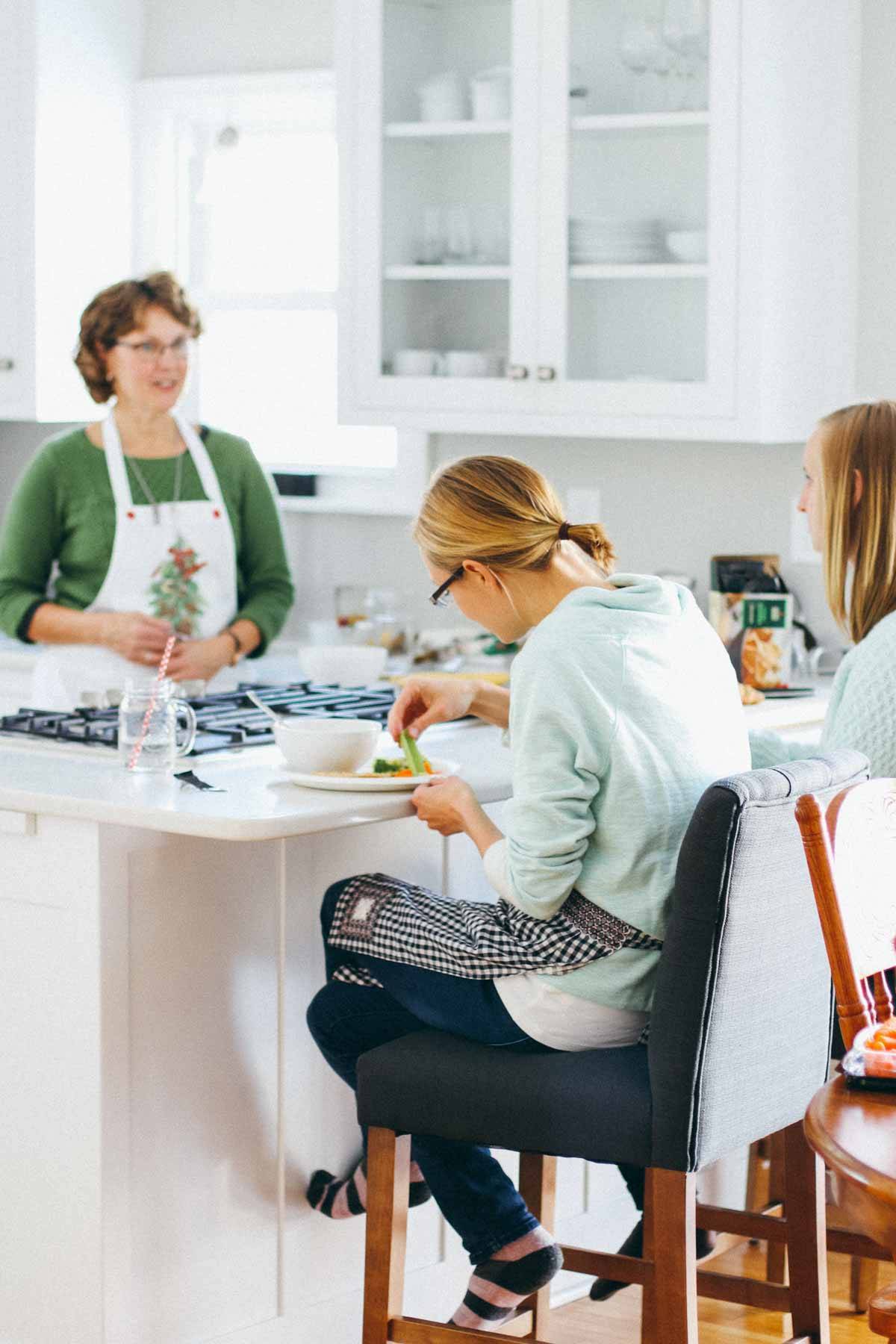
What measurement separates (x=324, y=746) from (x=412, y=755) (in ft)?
0.38

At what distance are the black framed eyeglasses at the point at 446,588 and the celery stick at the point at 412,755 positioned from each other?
23 centimetres

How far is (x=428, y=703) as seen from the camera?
8.52 ft

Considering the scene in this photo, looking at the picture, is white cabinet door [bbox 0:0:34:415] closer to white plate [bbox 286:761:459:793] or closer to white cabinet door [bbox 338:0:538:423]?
white cabinet door [bbox 338:0:538:423]

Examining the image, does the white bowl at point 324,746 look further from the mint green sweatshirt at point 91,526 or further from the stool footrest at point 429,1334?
the mint green sweatshirt at point 91,526

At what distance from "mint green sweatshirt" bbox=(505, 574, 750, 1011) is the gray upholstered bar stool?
52 mm

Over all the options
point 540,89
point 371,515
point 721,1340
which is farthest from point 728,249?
point 721,1340

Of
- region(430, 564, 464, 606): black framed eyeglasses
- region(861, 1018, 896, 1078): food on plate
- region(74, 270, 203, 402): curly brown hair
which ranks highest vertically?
region(74, 270, 203, 402): curly brown hair

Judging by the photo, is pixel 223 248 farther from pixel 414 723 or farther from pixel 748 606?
pixel 414 723

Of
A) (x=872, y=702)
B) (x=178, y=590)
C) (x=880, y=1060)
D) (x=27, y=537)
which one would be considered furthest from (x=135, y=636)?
(x=880, y=1060)

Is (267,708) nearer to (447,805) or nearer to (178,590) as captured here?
(447,805)

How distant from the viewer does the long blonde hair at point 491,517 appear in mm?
2229

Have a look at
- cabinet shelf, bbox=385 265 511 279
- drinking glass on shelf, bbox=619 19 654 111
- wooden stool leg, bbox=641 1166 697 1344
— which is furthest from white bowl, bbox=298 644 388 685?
wooden stool leg, bbox=641 1166 697 1344

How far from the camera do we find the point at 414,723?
100.0 inches

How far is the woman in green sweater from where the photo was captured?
3.52m
